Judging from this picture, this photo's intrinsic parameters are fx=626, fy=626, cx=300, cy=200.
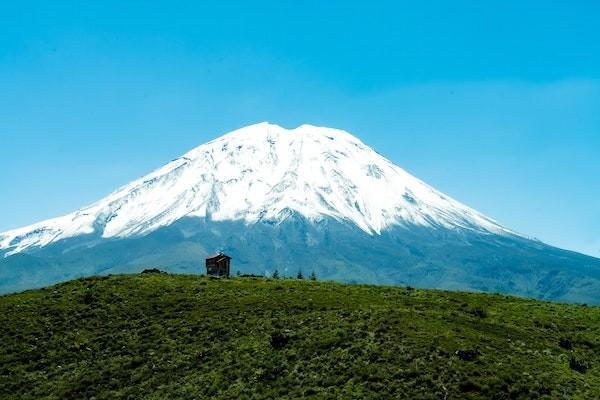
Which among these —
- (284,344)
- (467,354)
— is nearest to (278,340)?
(284,344)

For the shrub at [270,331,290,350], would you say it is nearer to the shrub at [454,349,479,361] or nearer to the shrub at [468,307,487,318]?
the shrub at [454,349,479,361]

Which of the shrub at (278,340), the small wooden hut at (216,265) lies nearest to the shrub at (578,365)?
the shrub at (278,340)

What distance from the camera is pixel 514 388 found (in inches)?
1485

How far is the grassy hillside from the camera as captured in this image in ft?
130

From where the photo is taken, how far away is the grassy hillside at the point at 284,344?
39.6m

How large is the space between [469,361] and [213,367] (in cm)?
1760

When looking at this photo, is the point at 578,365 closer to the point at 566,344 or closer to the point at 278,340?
the point at 566,344

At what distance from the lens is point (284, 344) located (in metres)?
46.1

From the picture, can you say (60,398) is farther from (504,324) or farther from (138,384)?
(504,324)

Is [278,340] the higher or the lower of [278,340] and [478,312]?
the lower

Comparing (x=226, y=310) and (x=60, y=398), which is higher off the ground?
(x=226, y=310)

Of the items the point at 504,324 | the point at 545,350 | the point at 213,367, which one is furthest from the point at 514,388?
the point at 213,367

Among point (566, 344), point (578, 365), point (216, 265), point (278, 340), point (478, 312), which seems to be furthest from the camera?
point (216, 265)

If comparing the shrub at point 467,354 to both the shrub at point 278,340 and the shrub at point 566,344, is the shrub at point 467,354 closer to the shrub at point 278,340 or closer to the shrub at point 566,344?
the shrub at point 566,344
